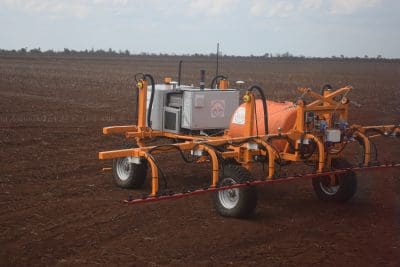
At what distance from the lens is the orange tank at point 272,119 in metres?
9.05

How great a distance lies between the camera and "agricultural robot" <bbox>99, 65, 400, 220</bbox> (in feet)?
27.1

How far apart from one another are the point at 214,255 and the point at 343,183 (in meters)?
3.26

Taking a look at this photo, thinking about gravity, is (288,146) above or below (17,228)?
above

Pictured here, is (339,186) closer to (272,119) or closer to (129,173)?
(272,119)

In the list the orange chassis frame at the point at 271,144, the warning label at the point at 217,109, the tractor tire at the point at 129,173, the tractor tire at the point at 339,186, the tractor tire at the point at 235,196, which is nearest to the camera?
the tractor tire at the point at 235,196

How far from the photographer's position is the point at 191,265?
650 cm

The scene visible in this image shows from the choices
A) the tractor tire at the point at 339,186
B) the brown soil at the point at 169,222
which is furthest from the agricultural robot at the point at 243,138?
the brown soil at the point at 169,222

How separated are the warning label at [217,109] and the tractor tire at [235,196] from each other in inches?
81.7

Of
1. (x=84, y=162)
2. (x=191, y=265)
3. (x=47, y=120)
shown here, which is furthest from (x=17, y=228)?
(x=47, y=120)

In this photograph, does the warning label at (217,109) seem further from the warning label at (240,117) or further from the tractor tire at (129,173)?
the tractor tire at (129,173)

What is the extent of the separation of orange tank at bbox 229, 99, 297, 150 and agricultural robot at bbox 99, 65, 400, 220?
0.05ft

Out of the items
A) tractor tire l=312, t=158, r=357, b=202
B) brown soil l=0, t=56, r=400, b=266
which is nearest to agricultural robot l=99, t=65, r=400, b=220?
tractor tire l=312, t=158, r=357, b=202

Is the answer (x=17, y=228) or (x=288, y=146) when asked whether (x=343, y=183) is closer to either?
(x=288, y=146)

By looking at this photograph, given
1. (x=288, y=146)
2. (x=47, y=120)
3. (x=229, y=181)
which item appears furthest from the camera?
(x=47, y=120)
